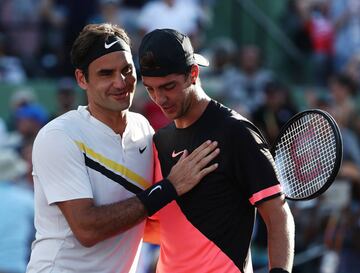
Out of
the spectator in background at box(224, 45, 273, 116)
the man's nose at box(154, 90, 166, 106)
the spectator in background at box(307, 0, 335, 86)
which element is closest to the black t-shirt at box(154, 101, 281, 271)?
the man's nose at box(154, 90, 166, 106)

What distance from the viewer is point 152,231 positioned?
5234 millimetres

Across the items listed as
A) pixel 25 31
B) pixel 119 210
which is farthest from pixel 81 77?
pixel 25 31

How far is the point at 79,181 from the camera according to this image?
4.72 m

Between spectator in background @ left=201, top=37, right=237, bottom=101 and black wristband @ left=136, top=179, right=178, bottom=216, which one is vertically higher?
black wristband @ left=136, top=179, right=178, bottom=216

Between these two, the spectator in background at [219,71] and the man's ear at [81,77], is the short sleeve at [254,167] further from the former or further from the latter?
the spectator in background at [219,71]

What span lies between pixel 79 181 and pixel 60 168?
0.38 ft

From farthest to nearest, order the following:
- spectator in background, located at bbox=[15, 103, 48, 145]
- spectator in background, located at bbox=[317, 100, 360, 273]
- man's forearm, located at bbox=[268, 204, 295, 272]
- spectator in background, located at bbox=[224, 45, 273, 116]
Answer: spectator in background, located at bbox=[224, 45, 273, 116], spectator in background, located at bbox=[15, 103, 48, 145], spectator in background, located at bbox=[317, 100, 360, 273], man's forearm, located at bbox=[268, 204, 295, 272]

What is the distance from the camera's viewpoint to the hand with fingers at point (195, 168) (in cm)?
466

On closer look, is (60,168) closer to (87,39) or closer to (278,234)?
(87,39)

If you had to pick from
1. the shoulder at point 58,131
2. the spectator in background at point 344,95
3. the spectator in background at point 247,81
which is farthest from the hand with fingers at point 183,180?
the spectator in background at point 247,81

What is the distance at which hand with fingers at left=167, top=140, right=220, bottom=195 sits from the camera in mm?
4656

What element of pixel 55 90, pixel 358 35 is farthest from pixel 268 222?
pixel 358 35

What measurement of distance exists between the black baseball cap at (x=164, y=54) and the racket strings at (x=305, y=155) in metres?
0.69

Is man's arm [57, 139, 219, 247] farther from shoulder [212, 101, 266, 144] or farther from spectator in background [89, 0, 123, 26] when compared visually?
spectator in background [89, 0, 123, 26]
